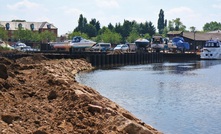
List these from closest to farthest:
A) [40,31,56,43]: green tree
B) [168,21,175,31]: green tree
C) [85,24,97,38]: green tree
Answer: [40,31,56,43]: green tree
[85,24,97,38]: green tree
[168,21,175,31]: green tree

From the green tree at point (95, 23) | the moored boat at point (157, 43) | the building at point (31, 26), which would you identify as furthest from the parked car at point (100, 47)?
the green tree at point (95, 23)

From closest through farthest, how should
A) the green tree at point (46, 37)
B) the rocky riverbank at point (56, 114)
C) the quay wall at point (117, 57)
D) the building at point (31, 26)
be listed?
the rocky riverbank at point (56, 114) → the quay wall at point (117, 57) → the green tree at point (46, 37) → the building at point (31, 26)

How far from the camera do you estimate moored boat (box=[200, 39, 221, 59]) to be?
300ft

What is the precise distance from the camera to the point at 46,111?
16.2 meters

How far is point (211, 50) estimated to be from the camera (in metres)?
92.1

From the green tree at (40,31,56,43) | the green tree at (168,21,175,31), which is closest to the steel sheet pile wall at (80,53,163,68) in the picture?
the green tree at (40,31,56,43)

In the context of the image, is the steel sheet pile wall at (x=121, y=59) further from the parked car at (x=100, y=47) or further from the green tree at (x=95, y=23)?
the green tree at (x=95, y=23)

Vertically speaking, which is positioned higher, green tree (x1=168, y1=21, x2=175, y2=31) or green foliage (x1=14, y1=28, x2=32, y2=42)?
green tree (x1=168, y1=21, x2=175, y2=31)

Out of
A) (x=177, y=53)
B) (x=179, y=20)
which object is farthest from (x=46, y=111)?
(x=179, y=20)

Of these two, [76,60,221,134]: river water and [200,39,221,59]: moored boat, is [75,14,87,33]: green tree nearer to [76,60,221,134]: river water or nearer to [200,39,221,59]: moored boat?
[200,39,221,59]: moored boat

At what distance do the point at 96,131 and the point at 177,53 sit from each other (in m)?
79.3

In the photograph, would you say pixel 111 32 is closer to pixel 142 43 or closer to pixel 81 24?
pixel 81 24

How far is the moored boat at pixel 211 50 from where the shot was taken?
91438 millimetres

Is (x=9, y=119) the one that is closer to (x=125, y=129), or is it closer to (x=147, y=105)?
(x=125, y=129)
